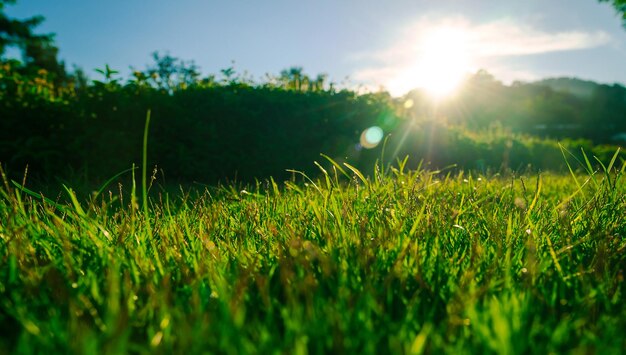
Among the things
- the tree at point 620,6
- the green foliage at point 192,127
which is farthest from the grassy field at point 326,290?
the tree at point 620,6

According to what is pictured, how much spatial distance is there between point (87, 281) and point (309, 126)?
6.47 metres

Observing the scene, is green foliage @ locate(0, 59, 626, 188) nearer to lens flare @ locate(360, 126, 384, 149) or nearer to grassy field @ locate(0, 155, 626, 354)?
lens flare @ locate(360, 126, 384, 149)

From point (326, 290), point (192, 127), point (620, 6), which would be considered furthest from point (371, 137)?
point (620, 6)

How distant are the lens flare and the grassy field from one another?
5840 mm

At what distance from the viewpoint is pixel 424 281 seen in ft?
5.54

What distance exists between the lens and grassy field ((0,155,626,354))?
3.99 ft

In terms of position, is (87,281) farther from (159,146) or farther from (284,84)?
(284,84)

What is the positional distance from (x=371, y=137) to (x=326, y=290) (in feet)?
23.3

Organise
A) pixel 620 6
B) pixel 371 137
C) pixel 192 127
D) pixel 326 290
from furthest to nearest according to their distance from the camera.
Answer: pixel 620 6 < pixel 371 137 < pixel 192 127 < pixel 326 290

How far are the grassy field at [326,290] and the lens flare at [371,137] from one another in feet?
19.2

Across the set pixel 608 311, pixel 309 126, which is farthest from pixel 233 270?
pixel 309 126

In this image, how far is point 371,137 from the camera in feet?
28.1

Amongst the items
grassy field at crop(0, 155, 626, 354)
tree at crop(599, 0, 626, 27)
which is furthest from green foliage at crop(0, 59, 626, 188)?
tree at crop(599, 0, 626, 27)

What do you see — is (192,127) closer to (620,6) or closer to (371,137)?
(371,137)
